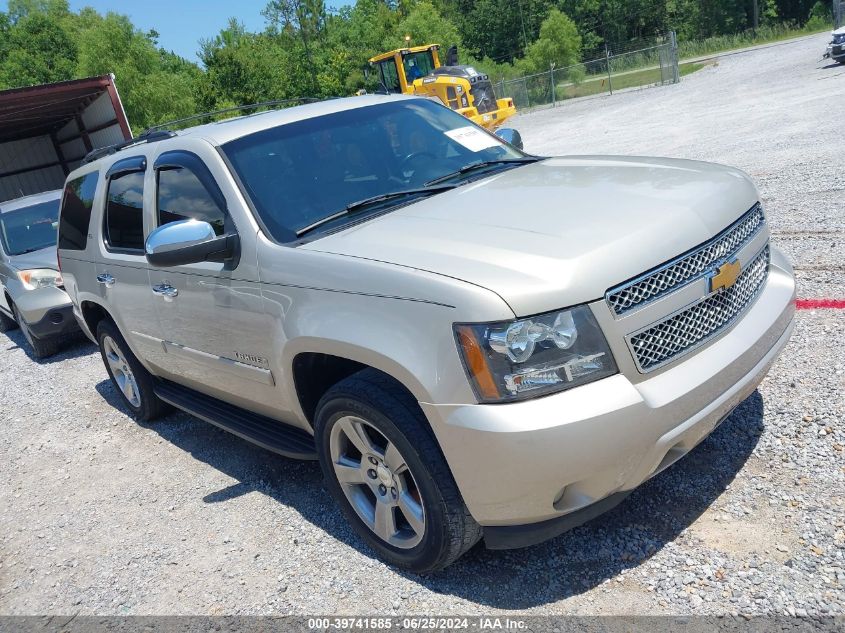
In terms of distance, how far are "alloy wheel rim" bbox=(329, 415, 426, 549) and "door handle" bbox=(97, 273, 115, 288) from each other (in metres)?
2.48

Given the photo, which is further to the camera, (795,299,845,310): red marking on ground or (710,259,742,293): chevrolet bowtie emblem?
(795,299,845,310): red marking on ground

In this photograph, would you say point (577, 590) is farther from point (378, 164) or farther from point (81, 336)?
point (81, 336)

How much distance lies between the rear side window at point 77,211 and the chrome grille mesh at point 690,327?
416 centimetres

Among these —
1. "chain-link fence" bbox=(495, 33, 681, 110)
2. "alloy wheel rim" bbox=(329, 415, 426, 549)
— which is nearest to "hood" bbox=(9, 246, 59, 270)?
"alloy wheel rim" bbox=(329, 415, 426, 549)

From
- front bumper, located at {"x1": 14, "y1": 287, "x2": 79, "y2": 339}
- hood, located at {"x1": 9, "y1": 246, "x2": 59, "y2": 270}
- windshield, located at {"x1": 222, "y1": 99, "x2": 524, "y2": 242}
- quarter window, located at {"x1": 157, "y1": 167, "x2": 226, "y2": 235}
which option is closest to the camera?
windshield, located at {"x1": 222, "y1": 99, "x2": 524, "y2": 242}

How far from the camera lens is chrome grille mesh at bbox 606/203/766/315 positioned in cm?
252

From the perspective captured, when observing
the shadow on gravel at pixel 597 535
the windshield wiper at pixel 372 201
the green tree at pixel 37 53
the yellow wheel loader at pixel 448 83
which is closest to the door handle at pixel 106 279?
the shadow on gravel at pixel 597 535

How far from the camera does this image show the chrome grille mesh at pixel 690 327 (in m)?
2.54

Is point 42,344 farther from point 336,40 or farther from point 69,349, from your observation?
point 336,40

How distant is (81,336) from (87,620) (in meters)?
6.19

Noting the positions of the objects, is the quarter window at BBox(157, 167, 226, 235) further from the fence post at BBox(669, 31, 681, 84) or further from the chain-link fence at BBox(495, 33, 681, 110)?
the chain-link fence at BBox(495, 33, 681, 110)

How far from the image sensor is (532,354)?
8.01 ft

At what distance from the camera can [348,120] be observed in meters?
4.04

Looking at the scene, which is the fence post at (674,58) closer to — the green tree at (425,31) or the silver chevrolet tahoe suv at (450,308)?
the green tree at (425,31)
